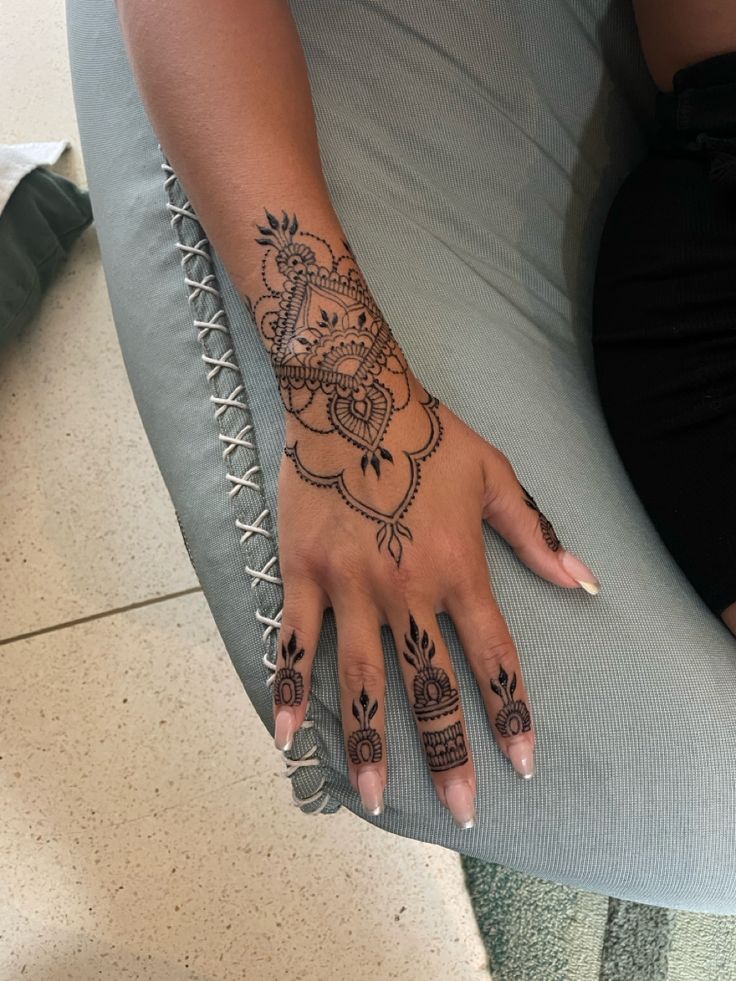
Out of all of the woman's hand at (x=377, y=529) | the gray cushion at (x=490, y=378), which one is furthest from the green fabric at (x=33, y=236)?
the woman's hand at (x=377, y=529)

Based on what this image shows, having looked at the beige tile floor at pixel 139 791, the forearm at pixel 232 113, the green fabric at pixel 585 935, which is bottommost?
the green fabric at pixel 585 935

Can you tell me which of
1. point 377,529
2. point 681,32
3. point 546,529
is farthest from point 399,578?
point 681,32

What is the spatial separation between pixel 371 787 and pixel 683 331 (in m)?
0.51

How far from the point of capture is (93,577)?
3.90ft

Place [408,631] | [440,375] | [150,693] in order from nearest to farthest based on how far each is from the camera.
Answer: [408,631]
[440,375]
[150,693]

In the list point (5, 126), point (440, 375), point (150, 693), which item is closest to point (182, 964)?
point (150, 693)

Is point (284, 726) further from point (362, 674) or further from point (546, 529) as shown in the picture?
point (546, 529)

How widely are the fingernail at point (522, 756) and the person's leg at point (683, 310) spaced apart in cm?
25

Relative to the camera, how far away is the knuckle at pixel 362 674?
61 cm

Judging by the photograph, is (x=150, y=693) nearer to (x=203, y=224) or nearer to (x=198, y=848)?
(x=198, y=848)

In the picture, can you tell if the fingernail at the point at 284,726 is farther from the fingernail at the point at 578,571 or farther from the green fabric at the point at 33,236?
the green fabric at the point at 33,236

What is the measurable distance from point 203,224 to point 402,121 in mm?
246

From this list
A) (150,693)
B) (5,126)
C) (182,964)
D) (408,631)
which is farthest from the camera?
(5,126)

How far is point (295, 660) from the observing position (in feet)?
2.02
